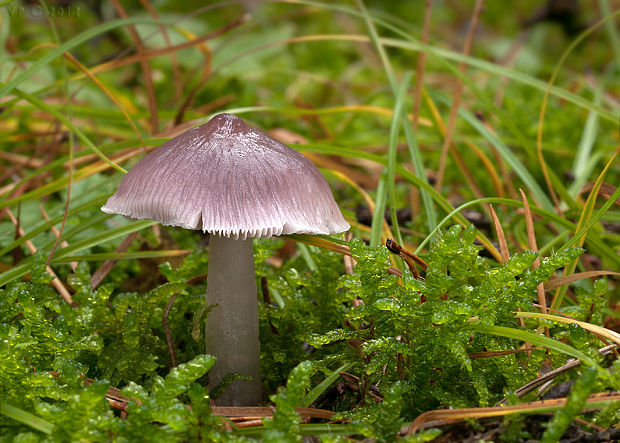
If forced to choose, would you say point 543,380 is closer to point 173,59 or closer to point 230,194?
point 230,194

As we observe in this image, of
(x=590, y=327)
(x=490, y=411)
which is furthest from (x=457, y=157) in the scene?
(x=490, y=411)

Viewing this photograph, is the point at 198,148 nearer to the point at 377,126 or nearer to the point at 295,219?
the point at 295,219

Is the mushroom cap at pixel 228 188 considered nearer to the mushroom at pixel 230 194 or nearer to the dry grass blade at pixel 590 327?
the mushroom at pixel 230 194

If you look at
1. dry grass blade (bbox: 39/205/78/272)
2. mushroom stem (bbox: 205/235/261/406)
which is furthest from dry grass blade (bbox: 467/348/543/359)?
dry grass blade (bbox: 39/205/78/272)

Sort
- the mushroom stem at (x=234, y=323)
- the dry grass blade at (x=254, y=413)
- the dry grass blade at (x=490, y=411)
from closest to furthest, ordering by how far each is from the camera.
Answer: the dry grass blade at (x=490, y=411), the dry grass blade at (x=254, y=413), the mushroom stem at (x=234, y=323)

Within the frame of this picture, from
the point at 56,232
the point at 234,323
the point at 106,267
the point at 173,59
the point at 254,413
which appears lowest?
the point at 254,413

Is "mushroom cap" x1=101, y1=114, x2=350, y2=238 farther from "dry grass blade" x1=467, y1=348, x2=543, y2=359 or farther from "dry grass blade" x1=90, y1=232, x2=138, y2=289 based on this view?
"dry grass blade" x1=90, y1=232, x2=138, y2=289

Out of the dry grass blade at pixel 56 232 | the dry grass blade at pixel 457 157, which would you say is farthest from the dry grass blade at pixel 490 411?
the dry grass blade at pixel 457 157
